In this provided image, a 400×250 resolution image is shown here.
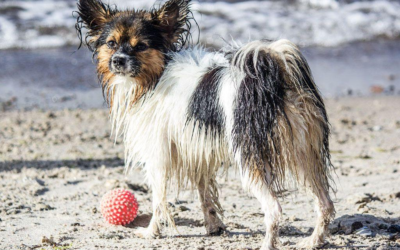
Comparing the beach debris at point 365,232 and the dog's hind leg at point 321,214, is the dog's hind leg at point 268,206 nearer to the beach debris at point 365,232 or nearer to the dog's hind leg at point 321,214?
the dog's hind leg at point 321,214

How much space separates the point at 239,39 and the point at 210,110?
390 inches

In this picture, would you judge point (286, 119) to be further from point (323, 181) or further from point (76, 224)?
point (76, 224)

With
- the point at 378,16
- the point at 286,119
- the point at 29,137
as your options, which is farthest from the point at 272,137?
the point at 378,16

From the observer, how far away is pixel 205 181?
441cm

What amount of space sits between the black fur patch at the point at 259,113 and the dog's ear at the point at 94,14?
135 centimetres

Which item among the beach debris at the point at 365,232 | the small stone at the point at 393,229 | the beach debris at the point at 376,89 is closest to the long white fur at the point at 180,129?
the beach debris at the point at 365,232

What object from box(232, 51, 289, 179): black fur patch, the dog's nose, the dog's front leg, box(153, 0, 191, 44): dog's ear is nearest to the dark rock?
box(232, 51, 289, 179): black fur patch

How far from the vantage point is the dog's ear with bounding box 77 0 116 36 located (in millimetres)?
4426

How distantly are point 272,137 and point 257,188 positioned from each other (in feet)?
1.15

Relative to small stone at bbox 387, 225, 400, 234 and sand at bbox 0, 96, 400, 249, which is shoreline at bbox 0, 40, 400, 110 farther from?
small stone at bbox 387, 225, 400, 234

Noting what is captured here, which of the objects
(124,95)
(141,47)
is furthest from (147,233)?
(141,47)

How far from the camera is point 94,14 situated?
4457 millimetres

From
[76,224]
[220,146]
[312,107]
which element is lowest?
[76,224]

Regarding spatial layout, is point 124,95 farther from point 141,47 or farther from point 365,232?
point 365,232
